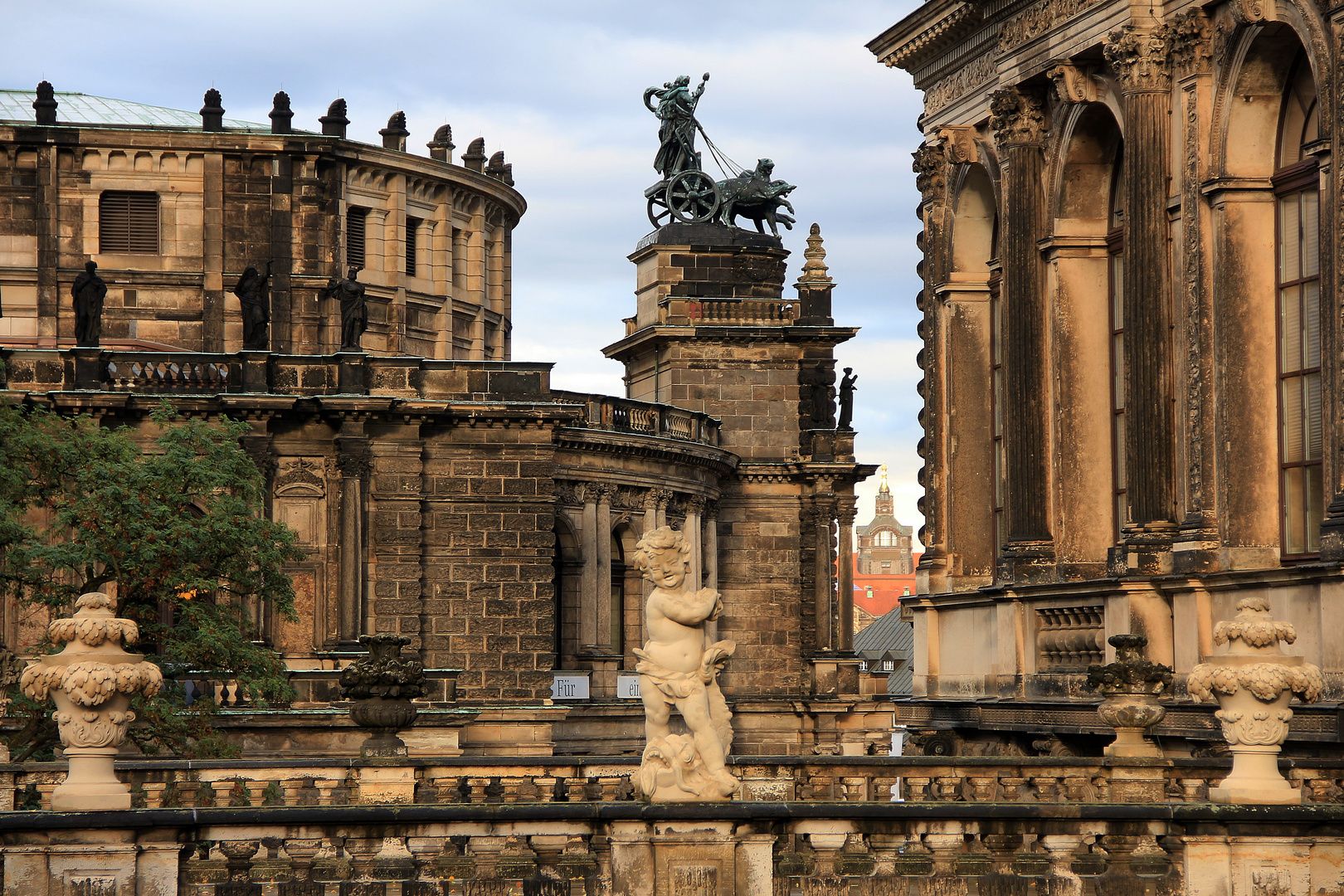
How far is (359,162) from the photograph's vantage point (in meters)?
62.7

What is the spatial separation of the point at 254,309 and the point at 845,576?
20.3 metres

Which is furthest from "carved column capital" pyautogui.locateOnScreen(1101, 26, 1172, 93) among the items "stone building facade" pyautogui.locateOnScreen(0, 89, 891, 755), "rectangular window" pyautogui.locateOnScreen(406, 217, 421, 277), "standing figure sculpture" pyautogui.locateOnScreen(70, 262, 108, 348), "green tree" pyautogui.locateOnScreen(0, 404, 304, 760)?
"rectangular window" pyautogui.locateOnScreen(406, 217, 421, 277)

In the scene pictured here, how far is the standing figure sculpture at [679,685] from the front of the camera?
15.0 m

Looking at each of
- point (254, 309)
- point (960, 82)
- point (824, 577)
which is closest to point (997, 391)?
point (960, 82)

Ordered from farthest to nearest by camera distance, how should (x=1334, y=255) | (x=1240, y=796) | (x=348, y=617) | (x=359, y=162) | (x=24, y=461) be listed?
(x=359, y=162), (x=348, y=617), (x=24, y=461), (x=1334, y=255), (x=1240, y=796)

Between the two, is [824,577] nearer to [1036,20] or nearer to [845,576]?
[845,576]

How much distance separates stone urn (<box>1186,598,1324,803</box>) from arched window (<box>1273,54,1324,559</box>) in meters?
7.36

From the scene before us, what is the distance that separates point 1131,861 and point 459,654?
111ft

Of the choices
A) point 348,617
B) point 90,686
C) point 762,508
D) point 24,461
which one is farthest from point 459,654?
point 90,686

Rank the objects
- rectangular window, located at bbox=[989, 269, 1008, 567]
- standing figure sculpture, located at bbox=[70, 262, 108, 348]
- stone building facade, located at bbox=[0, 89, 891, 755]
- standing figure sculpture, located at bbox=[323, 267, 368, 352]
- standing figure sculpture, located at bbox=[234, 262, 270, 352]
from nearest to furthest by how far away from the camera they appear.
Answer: rectangular window, located at bbox=[989, 269, 1008, 567] → stone building facade, located at bbox=[0, 89, 891, 755] → standing figure sculpture, located at bbox=[70, 262, 108, 348] → standing figure sculpture, located at bbox=[323, 267, 368, 352] → standing figure sculpture, located at bbox=[234, 262, 270, 352]

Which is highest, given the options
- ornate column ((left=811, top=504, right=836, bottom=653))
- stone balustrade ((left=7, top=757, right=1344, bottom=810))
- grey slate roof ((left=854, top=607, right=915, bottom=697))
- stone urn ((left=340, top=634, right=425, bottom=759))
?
Answer: ornate column ((left=811, top=504, right=836, bottom=653))

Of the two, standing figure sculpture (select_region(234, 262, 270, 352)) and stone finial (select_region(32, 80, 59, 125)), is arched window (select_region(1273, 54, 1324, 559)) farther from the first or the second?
stone finial (select_region(32, 80, 59, 125))

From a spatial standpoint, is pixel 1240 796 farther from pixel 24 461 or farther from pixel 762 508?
pixel 762 508

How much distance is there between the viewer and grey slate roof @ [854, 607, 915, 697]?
105394mm
